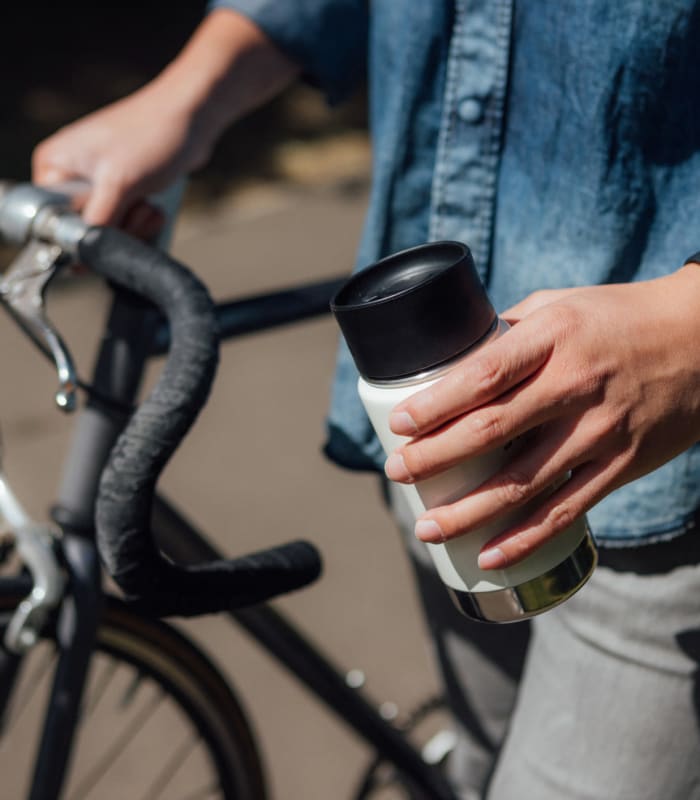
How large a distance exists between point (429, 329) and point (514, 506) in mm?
129

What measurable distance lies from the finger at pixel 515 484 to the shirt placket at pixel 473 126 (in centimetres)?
33

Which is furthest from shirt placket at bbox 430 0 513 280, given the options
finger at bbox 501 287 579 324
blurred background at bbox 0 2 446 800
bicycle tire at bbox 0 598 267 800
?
blurred background at bbox 0 2 446 800

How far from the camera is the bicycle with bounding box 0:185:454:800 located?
800mm

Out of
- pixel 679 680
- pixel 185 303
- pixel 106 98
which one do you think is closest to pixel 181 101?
pixel 185 303

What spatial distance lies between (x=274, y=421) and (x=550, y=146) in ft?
7.52

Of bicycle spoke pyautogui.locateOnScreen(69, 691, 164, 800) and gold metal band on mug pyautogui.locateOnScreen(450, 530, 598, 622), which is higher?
gold metal band on mug pyautogui.locateOnScreen(450, 530, 598, 622)

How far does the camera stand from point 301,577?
2.87ft

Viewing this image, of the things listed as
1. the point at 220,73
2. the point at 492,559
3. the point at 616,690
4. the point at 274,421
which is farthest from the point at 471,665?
the point at 274,421

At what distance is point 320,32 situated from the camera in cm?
113

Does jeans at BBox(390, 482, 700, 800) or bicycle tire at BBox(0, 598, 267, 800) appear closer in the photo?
jeans at BBox(390, 482, 700, 800)

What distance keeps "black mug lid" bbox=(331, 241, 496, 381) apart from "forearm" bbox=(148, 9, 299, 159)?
50 cm

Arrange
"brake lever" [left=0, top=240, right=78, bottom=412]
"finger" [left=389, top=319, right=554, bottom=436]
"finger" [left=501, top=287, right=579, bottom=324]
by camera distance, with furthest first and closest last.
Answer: "brake lever" [left=0, top=240, right=78, bottom=412]
"finger" [left=501, top=287, right=579, bottom=324]
"finger" [left=389, top=319, right=554, bottom=436]

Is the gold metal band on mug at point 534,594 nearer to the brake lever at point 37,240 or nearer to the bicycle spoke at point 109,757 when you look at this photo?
the brake lever at point 37,240

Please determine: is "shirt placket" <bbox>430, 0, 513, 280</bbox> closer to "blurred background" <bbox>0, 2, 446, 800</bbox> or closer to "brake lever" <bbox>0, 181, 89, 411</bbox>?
"brake lever" <bbox>0, 181, 89, 411</bbox>
